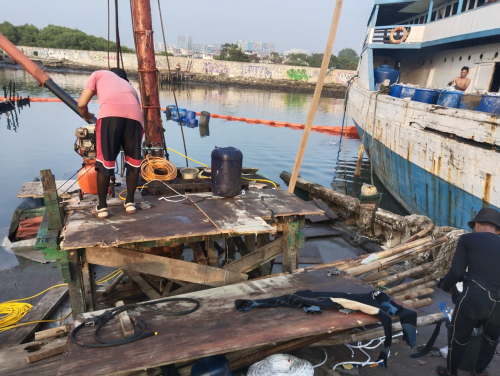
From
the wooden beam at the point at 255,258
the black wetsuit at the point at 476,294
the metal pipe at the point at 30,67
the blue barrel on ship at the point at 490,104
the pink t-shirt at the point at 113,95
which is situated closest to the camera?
the black wetsuit at the point at 476,294

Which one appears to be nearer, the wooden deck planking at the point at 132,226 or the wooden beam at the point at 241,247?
the wooden deck planking at the point at 132,226

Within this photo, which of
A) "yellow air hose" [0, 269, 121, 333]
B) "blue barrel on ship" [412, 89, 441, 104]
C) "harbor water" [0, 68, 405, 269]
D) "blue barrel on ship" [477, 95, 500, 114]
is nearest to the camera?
"yellow air hose" [0, 269, 121, 333]

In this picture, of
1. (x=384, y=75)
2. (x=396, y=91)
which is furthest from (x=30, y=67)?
(x=384, y=75)

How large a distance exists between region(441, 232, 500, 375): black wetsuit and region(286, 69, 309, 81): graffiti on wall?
62850mm

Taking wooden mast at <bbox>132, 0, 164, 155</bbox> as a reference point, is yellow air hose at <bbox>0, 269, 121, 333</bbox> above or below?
below

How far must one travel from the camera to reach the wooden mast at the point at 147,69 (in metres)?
6.72

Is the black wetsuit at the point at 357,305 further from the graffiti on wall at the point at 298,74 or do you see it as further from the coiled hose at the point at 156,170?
the graffiti on wall at the point at 298,74

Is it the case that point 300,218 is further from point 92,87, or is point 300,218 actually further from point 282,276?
point 92,87

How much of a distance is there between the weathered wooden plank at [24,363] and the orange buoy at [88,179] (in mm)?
A: 2074

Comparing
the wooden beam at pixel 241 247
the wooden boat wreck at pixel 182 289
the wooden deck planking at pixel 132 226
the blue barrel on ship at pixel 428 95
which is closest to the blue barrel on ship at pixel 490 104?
the blue barrel on ship at pixel 428 95

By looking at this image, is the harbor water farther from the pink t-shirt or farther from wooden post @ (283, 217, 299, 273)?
wooden post @ (283, 217, 299, 273)

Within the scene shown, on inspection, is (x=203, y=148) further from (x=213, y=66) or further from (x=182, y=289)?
(x=213, y=66)

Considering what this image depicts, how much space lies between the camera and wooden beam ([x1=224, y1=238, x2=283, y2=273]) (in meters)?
4.78

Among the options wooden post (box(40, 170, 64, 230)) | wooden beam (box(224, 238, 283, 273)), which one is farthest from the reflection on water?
wooden beam (box(224, 238, 283, 273))
